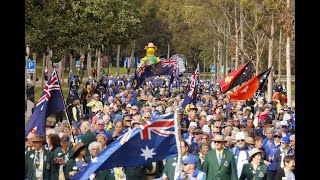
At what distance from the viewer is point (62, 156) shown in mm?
14758

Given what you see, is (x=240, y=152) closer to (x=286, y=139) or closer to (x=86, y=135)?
(x=286, y=139)

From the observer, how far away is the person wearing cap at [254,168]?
14.8 metres

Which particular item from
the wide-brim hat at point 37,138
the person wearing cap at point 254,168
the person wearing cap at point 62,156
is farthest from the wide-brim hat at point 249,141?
the wide-brim hat at point 37,138

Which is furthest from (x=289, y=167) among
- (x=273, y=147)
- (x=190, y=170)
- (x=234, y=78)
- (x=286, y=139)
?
(x=234, y=78)

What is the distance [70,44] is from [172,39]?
7384 cm

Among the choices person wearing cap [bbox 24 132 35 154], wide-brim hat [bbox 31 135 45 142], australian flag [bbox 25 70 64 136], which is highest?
australian flag [bbox 25 70 64 136]

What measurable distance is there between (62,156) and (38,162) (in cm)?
52

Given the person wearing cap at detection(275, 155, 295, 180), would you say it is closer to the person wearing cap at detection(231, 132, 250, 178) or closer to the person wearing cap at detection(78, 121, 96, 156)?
the person wearing cap at detection(231, 132, 250, 178)

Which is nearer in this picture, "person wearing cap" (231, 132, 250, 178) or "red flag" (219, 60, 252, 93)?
"person wearing cap" (231, 132, 250, 178)

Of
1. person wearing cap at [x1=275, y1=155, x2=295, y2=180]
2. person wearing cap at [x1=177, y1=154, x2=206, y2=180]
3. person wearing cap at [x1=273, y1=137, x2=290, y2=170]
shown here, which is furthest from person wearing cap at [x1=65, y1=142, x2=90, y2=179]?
person wearing cap at [x1=273, y1=137, x2=290, y2=170]

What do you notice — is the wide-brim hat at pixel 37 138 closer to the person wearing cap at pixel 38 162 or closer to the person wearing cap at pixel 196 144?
the person wearing cap at pixel 38 162

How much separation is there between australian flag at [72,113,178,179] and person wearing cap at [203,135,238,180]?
274cm

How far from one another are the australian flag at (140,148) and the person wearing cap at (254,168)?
3084 mm

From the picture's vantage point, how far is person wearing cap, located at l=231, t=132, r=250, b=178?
15727 mm
